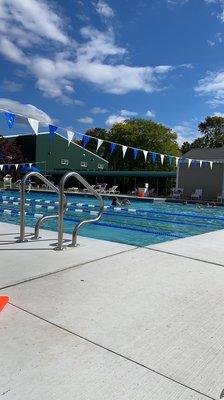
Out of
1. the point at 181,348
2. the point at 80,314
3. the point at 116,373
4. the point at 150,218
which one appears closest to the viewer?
the point at 116,373

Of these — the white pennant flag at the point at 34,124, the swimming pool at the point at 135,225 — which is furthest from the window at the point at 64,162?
the white pennant flag at the point at 34,124

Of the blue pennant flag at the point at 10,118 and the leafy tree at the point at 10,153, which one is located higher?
the leafy tree at the point at 10,153

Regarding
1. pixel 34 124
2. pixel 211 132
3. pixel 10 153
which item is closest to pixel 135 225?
pixel 34 124

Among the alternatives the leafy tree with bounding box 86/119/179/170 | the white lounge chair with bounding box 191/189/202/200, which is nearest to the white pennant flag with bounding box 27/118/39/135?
the white lounge chair with bounding box 191/189/202/200

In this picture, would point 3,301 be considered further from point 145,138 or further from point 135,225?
point 145,138

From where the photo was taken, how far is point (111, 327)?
274 cm

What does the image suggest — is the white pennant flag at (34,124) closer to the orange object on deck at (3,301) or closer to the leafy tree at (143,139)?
the orange object on deck at (3,301)

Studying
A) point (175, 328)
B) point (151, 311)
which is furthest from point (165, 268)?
point (175, 328)

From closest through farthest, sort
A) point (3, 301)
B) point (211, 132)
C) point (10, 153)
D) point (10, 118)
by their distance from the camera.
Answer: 1. point (3, 301)
2. point (10, 118)
3. point (10, 153)
4. point (211, 132)

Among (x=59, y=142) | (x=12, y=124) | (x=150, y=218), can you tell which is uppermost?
(x=59, y=142)

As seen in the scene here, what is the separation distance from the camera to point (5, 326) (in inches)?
106

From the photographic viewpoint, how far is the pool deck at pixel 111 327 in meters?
2.02

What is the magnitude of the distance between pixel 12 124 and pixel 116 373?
6823mm

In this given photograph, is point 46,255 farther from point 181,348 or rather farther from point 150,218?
point 150,218
